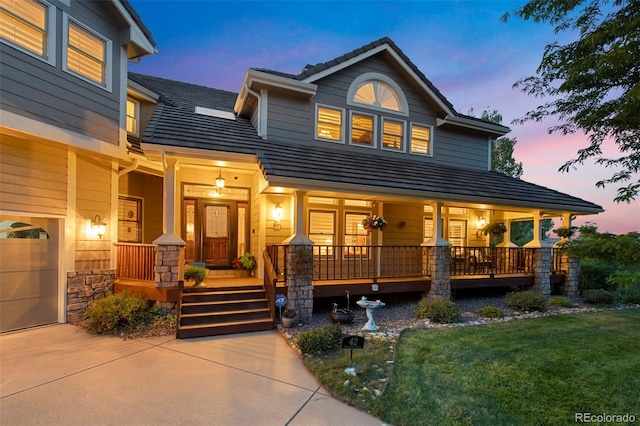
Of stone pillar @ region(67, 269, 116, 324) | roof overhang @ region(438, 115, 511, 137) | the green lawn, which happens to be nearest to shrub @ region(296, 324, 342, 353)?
the green lawn

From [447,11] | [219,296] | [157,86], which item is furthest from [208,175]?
[447,11]

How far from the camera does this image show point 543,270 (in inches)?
394

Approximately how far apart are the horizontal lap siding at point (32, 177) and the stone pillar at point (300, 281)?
5144 mm

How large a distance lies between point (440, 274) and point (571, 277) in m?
5.61

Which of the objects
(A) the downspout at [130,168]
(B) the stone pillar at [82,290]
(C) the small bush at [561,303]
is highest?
(A) the downspout at [130,168]

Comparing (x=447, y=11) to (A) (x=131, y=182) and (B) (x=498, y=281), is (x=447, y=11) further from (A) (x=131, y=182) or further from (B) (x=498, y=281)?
(A) (x=131, y=182)

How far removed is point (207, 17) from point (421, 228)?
1150cm

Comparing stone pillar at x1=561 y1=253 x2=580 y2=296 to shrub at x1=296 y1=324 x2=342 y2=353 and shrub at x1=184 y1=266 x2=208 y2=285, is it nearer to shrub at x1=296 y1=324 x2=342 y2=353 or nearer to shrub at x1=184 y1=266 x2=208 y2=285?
shrub at x1=296 y1=324 x2=342 y2=353

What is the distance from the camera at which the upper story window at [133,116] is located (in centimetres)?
908

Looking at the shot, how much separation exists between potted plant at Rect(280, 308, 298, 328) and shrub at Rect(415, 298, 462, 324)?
10.3 feet

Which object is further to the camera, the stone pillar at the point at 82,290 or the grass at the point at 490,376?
the stone pillar at the point at 82,290

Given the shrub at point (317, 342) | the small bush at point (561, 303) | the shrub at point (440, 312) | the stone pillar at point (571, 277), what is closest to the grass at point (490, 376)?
the shrub at point (317, 342)

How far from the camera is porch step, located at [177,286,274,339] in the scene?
619 centimetres

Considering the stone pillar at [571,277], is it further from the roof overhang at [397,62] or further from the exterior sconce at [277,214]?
the exterior sconce at [277,214]
